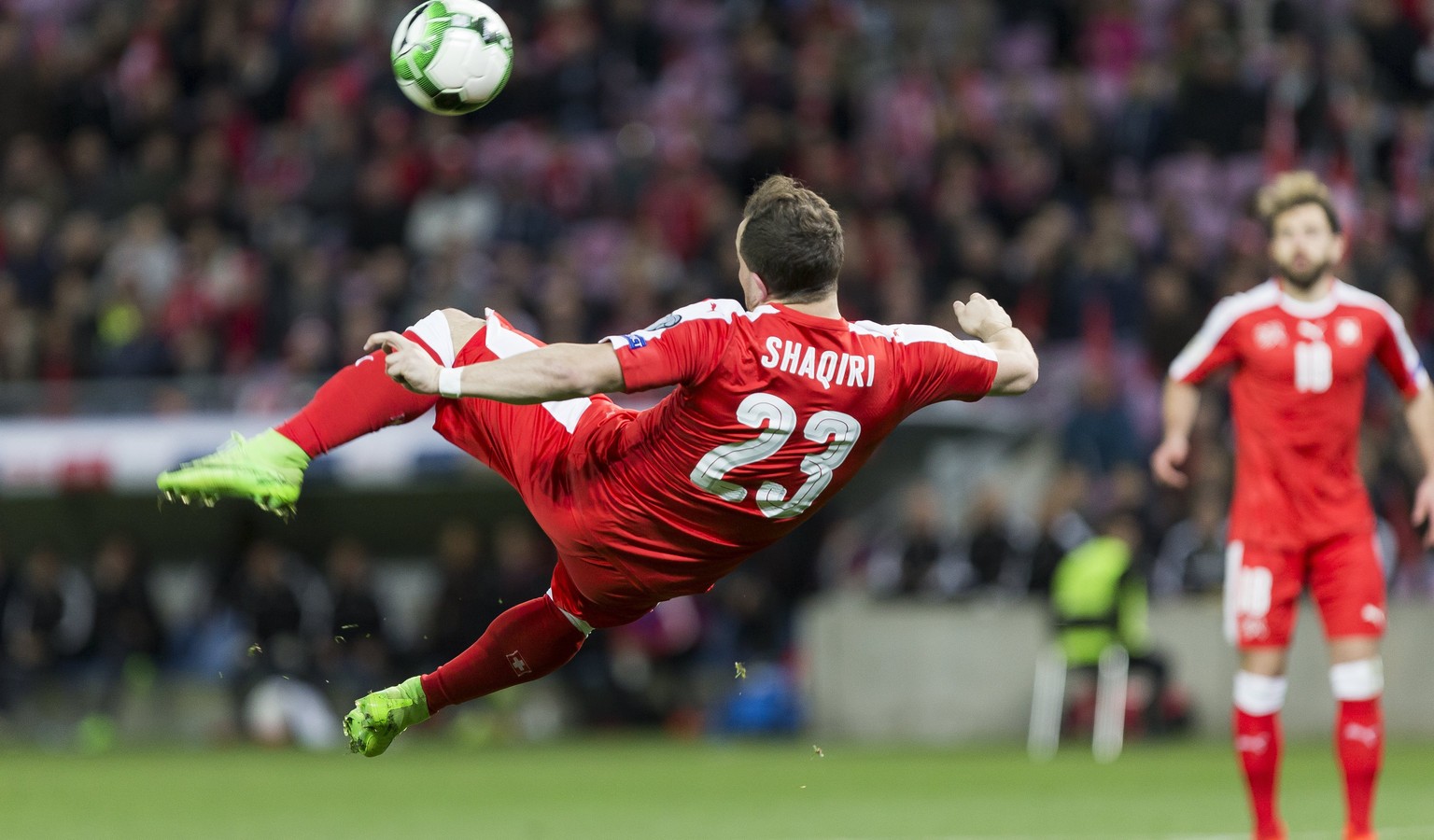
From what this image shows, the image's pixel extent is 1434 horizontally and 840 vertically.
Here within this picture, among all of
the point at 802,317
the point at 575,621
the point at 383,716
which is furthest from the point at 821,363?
the point at 383,716

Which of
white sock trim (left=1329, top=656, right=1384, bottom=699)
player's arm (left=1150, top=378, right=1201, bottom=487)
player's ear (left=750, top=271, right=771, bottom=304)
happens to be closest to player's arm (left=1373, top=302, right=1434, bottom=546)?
white sock trim (left=1329, top=656, right=1384, bottom=699)

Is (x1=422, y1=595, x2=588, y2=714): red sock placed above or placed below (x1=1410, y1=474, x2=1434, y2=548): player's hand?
below

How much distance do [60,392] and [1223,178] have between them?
9.29 meters

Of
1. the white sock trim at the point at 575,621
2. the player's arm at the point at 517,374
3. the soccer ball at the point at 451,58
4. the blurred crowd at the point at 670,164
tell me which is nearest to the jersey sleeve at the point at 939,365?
the player's arm at the point at 517,374

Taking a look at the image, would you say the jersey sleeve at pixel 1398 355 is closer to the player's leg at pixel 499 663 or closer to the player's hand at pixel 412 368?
→ the player's leg at pixel 499 663

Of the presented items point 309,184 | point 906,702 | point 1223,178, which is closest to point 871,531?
point 906,702

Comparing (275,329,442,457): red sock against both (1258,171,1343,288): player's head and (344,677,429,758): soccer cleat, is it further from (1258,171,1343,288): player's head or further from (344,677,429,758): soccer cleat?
(1258,171,1343,288): player's head

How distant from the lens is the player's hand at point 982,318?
7.05 metres

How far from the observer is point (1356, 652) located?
26.6ft

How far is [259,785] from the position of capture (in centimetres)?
1244

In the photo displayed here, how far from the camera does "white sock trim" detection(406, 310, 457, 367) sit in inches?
259

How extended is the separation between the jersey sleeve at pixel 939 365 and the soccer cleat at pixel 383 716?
2089mm

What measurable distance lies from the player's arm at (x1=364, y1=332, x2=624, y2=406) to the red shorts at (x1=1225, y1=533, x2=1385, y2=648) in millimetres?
3403

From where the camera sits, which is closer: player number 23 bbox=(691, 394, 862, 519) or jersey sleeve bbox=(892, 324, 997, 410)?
player number 23 bbox=(691, 394, 862, 519)
